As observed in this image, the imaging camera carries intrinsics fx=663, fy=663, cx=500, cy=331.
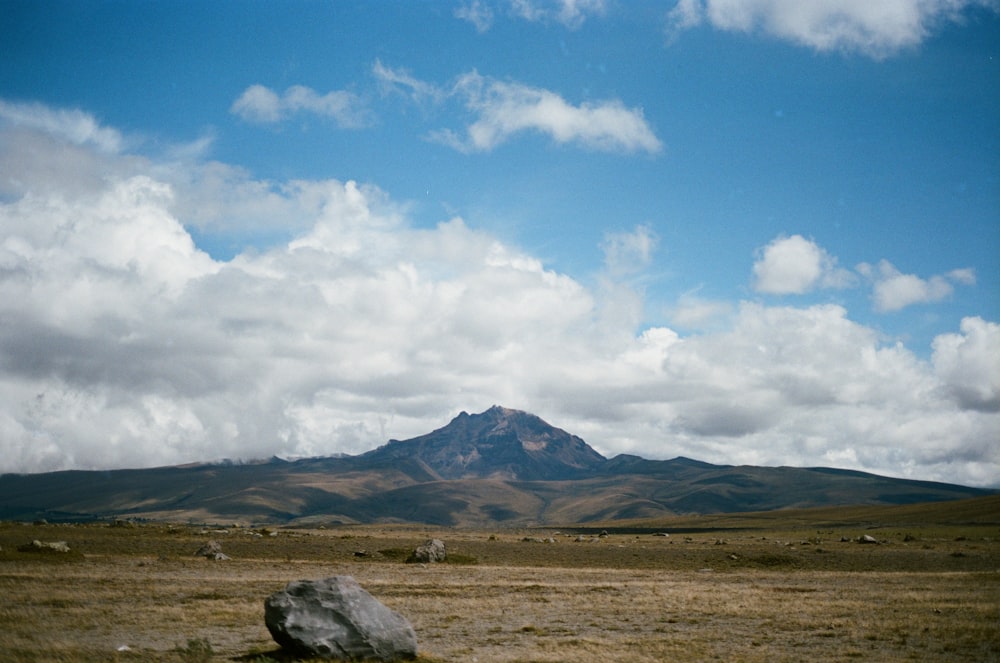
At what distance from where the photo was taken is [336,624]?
18172mm

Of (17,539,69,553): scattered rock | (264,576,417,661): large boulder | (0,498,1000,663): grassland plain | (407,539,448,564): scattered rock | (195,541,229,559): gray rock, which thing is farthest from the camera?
(407,539,448,564): scattered rock

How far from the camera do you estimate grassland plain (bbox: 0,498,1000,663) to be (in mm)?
20500

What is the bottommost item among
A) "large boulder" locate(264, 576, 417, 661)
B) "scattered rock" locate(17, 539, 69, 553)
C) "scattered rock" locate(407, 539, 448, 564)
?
"scattered rock" locate(407, 539, 448, 564)

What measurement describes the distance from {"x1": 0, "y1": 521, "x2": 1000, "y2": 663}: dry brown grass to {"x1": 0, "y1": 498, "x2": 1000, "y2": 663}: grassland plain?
11 cm

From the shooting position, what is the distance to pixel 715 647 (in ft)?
70.1

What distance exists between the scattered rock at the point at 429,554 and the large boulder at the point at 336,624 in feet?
128

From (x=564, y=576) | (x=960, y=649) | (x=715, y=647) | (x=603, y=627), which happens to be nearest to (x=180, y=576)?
(x=564, y=576)

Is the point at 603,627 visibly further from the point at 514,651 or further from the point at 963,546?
the point at 963,546

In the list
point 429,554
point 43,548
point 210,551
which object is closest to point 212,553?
point 210,551

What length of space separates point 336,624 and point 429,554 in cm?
4059

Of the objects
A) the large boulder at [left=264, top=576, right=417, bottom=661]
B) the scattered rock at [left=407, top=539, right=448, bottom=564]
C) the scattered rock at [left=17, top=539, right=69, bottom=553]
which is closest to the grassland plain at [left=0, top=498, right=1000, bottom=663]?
the scattered rock at [left=17, top=539, right=69, bottom=553]

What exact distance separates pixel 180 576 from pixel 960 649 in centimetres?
3947

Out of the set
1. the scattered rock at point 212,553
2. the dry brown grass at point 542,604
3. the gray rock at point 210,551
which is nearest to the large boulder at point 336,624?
the dry brown grass at point 542,604

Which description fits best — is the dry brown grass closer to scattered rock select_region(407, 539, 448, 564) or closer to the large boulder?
the large boulder
